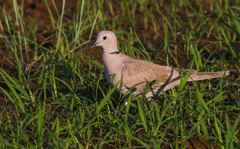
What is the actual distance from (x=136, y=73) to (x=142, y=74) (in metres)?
0.07

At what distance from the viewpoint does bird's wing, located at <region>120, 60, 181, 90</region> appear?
4.05 metres

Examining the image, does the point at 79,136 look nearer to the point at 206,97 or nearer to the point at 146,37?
the point at 206,97

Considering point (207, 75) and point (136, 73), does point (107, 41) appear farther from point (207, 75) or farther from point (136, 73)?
point (207, 75)

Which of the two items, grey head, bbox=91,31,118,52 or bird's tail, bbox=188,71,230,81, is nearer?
bird's tail, bbox=188,71,230,81

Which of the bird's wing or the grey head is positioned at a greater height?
the grey head

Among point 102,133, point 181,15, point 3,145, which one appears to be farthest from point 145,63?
point 181,15

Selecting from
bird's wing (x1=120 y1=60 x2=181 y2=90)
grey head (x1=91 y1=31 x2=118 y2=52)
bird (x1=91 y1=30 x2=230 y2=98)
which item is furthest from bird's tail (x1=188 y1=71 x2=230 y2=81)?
grey head (x1=91 y1=31 x2=118 y2=52)

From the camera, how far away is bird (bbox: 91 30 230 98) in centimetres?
404

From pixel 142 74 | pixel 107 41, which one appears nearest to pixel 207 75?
pixel 142 74

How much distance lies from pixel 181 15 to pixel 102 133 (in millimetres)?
3984

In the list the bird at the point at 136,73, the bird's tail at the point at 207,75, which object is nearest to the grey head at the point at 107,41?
the bird at the point at 136,73

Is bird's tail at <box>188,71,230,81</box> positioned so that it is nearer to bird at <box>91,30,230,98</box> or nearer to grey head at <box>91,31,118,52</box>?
bird at <box>91,30,230,98</box>

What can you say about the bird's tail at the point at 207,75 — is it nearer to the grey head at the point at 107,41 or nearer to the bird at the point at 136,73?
the bird at the point at 136,73

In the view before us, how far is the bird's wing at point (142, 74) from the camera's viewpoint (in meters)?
4.05
